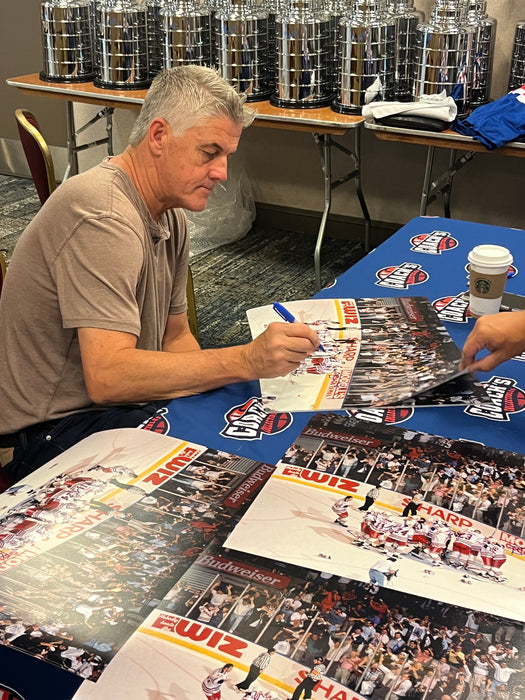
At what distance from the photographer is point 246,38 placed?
3627mm

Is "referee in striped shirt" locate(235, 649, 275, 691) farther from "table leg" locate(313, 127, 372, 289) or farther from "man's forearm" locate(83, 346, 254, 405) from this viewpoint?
"table leg" locate(313, 127, 372, 289)

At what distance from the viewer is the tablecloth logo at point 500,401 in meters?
1.29

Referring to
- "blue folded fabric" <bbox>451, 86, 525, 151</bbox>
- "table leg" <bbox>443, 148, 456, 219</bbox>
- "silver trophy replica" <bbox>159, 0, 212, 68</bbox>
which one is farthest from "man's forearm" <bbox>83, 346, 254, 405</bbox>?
"silver trophy replica" <bbox>159, 0, 212, 68</bbox>

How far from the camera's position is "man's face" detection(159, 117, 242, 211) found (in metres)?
1.56

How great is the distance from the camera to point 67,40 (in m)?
3.98

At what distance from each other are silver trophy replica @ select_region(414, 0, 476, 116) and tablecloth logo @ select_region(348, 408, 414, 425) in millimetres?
2344

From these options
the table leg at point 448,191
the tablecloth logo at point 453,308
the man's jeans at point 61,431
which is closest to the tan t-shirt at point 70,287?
the man's jeans at point 61,431

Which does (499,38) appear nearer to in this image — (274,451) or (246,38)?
(246,38)

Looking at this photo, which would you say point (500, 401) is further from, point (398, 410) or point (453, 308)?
point (453, 308)

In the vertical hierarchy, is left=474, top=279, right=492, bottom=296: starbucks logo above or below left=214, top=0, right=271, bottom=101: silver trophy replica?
below

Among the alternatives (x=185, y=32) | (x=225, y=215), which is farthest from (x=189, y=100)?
(x=225, y=215)

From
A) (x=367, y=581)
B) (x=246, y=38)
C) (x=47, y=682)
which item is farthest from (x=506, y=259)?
(x=246, y=38)

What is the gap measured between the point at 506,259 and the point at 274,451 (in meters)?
0.66

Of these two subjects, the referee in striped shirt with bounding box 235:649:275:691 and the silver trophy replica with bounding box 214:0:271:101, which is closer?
the referee in striped shirt with bounding box 235:649:275:691
